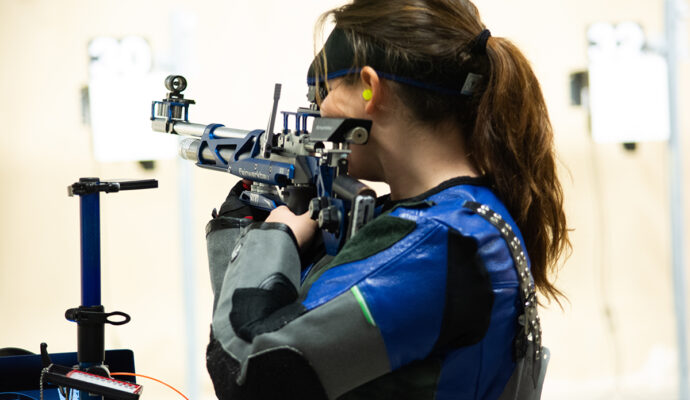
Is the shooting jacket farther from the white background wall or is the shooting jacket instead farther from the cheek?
the white background wall

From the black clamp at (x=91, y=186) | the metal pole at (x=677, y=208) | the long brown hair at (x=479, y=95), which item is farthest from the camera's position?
the metal pole at (x=677, y=208)

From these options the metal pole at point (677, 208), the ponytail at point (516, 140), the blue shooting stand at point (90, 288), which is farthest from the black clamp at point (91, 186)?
the metal pole at point (677, 208)

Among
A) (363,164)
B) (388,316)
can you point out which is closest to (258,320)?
(388,316)

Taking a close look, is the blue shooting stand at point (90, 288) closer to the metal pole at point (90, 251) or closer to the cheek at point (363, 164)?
the metal pole at point (90, 251)

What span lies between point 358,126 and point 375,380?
0.98 feet

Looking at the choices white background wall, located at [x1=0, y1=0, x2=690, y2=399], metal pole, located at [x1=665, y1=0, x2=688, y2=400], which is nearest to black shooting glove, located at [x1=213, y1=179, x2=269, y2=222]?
white background wall, located at [x1=0, y1=0, x2=690, y2=399]

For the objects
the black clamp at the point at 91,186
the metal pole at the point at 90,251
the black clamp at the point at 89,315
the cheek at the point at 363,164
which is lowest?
the black clamp at the point at 89,315

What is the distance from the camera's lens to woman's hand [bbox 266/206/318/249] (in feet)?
3.00

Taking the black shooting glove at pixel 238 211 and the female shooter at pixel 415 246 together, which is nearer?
the female shooter at pixel 415 246

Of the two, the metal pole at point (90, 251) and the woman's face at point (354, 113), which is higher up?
the woman's face at point (354, 113)

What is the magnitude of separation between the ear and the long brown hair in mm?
14

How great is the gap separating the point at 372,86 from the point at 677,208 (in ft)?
6.97

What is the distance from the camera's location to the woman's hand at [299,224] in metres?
0.91

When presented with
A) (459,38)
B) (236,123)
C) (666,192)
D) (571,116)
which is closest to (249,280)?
(459,38)
